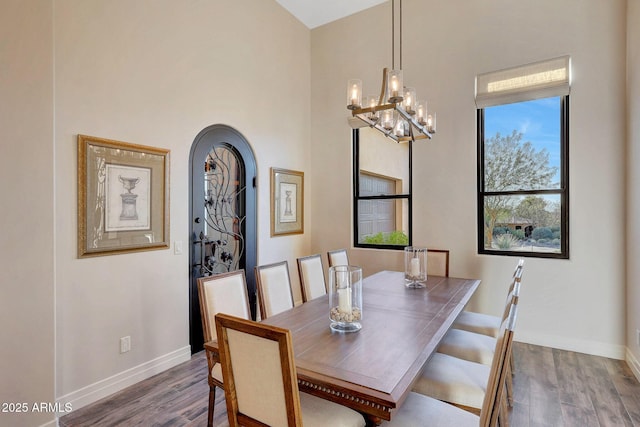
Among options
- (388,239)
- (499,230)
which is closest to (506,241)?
(499,230)

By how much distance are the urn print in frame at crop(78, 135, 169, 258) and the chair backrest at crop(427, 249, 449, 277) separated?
8.42 feet

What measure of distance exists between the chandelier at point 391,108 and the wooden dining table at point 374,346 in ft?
4.40

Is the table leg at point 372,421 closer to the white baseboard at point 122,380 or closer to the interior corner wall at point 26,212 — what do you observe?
the interior corner wall at point 26,212

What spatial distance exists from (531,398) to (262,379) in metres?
2.30

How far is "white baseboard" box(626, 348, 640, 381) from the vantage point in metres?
2.71

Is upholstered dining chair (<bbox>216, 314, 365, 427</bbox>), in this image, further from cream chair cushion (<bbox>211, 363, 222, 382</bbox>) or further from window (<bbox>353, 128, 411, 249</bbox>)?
window (<bbox>353, 128, 411, 249</bbox>)

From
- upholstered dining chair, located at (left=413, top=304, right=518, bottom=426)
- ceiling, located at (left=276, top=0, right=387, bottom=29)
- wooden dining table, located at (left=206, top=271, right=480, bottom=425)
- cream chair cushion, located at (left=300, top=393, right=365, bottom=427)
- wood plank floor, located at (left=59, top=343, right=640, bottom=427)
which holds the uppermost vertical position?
ceiling, located at (left=276, top=0, right=387, bottom=29)

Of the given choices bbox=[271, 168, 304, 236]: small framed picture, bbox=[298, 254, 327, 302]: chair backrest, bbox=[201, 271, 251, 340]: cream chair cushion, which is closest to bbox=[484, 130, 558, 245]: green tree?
bbox=[298, 254, 327, 302]: chair backrest

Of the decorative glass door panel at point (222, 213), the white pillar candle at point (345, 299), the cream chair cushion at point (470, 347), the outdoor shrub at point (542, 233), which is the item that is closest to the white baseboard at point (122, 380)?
the decorative glass door panel at point (222, 213)

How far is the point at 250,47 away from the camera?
385 cm

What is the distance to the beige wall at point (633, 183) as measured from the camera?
9.05 ft

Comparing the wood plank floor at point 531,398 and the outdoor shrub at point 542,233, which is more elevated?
the outdoor shrub at point 542,233

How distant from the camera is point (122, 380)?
8.45 feet

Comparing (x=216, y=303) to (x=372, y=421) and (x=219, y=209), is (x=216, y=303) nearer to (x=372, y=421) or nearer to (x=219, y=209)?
(x=372, y=421)
